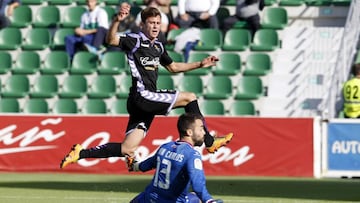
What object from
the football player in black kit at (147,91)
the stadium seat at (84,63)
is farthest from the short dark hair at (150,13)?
the stadium seat at (84,63)

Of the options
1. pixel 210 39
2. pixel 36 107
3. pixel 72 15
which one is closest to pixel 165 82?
pixel 210 39

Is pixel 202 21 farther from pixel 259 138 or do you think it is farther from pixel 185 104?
pixel 185 104

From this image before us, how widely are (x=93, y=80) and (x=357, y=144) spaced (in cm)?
627

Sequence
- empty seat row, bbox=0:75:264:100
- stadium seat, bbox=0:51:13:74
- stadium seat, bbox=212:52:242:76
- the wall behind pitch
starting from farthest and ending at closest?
stadium seat, bbox=0:51:13:74 < stadium seat, bbox=212:52:242:76 < empty seat row, bbox=0:75:264:100 < the wall behind pitch

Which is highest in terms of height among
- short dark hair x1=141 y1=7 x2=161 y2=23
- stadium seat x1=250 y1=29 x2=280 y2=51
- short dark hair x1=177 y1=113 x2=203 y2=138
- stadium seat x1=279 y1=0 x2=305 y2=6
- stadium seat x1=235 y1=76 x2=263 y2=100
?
short dark hair x1=141 y1=7 x2=161 y2=23

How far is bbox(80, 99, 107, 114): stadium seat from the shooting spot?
20750 millimetres

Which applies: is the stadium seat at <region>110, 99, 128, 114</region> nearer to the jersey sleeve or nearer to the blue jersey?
the blue jersey

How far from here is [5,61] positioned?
873 inches

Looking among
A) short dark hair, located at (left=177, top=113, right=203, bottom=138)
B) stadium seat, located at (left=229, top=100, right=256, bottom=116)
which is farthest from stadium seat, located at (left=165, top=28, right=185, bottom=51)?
short dark hair, located at (left=177, top=113, right=203, bottom=138)

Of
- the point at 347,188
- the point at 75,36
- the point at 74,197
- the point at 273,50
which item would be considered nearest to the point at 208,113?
the point at 273,50

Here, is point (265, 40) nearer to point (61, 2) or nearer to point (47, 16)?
point (61, 2)

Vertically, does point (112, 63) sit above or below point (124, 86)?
above

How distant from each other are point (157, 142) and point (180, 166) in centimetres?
941

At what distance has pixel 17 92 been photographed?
70.7 feet
